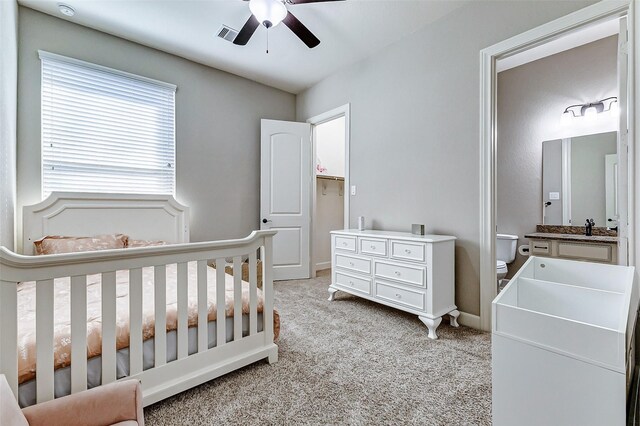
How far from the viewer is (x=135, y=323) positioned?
1.34m

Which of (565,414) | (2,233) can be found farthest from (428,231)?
(2,233)

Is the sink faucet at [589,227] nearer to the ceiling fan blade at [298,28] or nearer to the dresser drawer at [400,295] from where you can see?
the dresser drawer at [400,295]

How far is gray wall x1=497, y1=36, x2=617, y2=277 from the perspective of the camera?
112 inches

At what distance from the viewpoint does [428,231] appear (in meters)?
2.67

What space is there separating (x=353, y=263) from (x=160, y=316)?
1.77 m

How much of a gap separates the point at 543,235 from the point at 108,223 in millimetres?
4363

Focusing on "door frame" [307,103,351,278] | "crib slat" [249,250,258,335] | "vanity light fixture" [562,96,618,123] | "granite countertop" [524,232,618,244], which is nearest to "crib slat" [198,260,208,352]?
"crib slat" [249,250,258,335]

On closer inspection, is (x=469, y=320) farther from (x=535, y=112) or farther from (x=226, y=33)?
(x=226, y=33)

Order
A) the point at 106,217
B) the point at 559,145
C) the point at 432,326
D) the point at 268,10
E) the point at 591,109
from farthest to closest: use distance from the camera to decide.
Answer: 1. the point at 559,145
2. the point at 591,109
3. the point at 106,217
4. the point at 432,326
5. the point at 268,10

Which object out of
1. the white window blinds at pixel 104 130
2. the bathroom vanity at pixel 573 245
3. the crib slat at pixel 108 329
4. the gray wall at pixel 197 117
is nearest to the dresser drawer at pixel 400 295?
the bathroom vanity at pixel 573 245

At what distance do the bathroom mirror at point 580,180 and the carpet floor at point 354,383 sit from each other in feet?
5.94

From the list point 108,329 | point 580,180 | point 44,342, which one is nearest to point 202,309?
point 108,329

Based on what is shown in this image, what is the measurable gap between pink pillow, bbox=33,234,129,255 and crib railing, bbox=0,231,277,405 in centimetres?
143

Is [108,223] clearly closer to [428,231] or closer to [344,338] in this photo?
[344,338]
